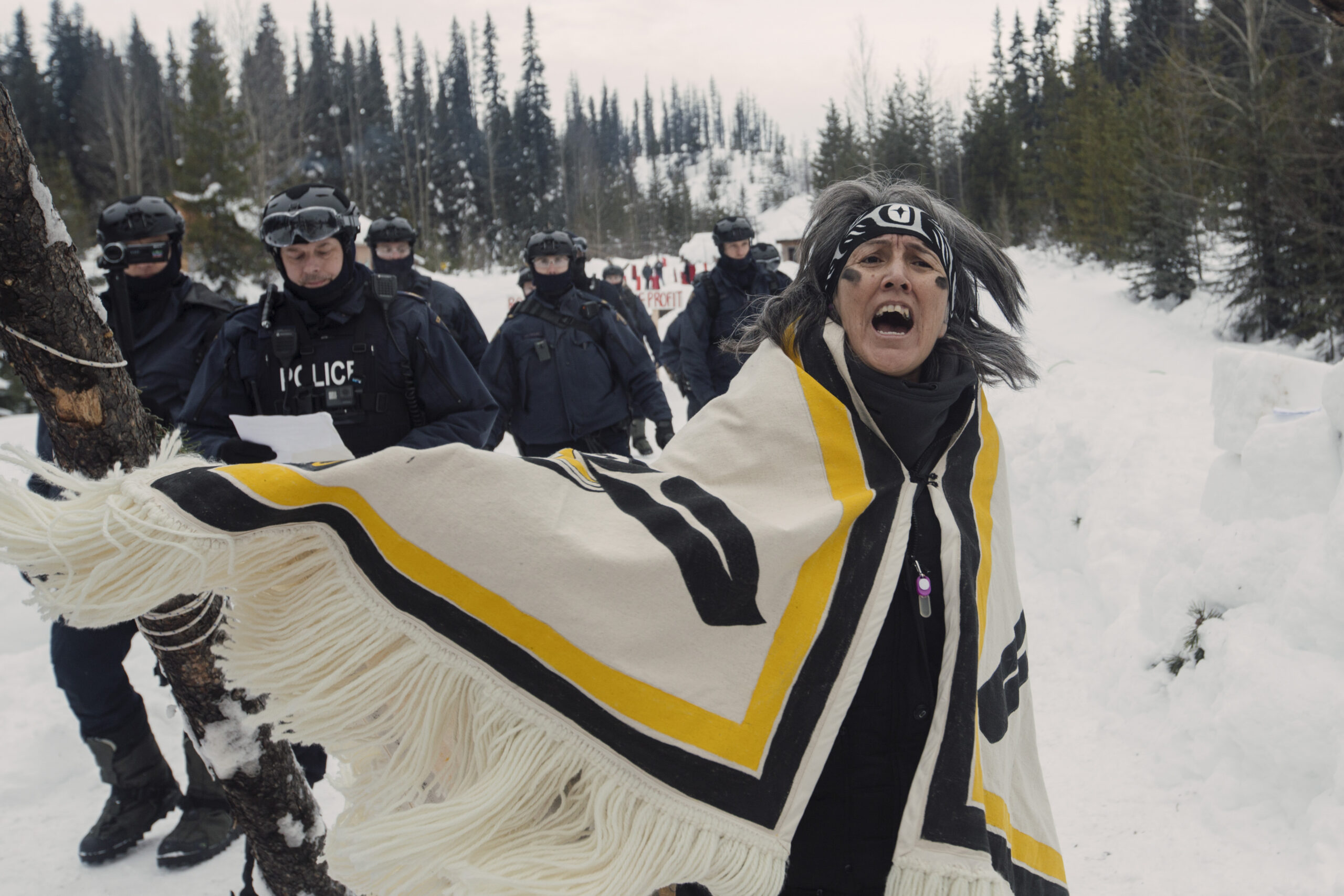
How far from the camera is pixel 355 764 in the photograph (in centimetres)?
162

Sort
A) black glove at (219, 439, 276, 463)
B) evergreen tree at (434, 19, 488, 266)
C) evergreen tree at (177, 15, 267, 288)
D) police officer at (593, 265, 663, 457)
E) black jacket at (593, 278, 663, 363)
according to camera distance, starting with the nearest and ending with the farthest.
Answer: black glove at (219, 439, 276, 463)
police officer at (593, 265, 663, 457)
black jacket at (593, 278, 663, 363)
evergreen tree at (177, 15, 267, 288)
evergreen tree at (434, 19, 488, 266)

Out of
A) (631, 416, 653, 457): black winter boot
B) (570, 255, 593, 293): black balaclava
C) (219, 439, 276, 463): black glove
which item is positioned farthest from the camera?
(631, 416, 653, 457): black winter boot

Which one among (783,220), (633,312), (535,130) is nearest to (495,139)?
(535,130)

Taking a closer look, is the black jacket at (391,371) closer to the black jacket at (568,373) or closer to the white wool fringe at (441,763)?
the white wool fringe at (441,763)

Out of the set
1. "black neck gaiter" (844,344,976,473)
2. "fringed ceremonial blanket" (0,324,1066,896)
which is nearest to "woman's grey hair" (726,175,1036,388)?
"black neck gaiter" (844,344,976,473)

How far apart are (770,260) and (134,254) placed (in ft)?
16.9

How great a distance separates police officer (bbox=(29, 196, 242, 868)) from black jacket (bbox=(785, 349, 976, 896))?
258cm

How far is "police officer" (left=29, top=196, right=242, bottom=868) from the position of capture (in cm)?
333

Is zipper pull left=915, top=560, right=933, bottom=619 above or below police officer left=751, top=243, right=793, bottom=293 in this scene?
below

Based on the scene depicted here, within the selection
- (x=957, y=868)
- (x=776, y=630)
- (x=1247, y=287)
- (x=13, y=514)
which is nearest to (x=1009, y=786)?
(x=957, y=868)

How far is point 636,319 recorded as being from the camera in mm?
9758

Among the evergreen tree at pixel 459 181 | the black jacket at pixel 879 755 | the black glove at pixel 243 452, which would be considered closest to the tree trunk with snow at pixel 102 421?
the black glove at pixel 243 452

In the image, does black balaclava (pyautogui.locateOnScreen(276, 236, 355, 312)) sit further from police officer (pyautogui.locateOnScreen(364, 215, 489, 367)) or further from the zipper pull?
the zipper pull

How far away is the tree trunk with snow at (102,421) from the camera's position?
160 centimetres
